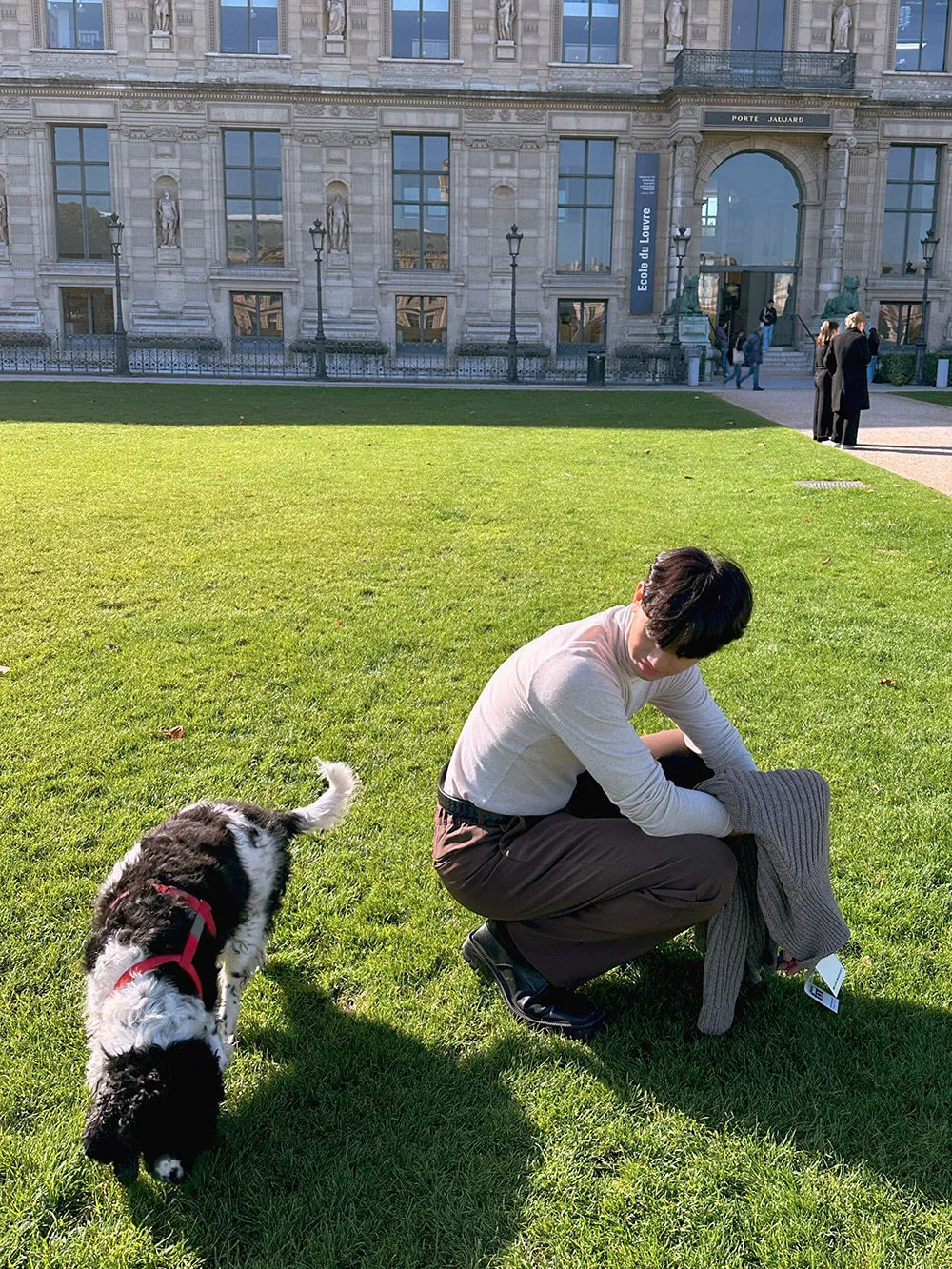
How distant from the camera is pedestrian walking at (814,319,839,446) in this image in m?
17.3

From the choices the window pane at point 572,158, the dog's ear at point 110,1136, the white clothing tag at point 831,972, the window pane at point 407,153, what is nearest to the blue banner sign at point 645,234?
the window pane at point 572,158

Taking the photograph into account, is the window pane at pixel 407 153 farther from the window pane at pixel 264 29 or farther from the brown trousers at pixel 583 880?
the brown trousers at pixel 583 880

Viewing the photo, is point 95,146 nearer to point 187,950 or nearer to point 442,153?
point 442,153

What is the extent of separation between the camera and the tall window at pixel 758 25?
130 feet

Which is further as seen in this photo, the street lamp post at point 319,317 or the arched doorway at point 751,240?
the arched doorway at point 751,240

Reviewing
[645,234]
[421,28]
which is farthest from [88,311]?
[645,234]

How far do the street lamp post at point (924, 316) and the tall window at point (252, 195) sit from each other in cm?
2326

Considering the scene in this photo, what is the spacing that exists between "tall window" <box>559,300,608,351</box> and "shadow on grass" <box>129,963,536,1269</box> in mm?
39922

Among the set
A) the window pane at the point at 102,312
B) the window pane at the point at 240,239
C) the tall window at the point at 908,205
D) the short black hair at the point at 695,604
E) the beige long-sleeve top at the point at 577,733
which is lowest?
the beige long-sleeve top at the point at 577,733

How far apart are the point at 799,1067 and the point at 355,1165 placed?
4.59 ft

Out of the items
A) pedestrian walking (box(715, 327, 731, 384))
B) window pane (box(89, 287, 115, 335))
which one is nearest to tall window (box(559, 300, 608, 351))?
pedestrian walking (box(715, 327, 731, 384))

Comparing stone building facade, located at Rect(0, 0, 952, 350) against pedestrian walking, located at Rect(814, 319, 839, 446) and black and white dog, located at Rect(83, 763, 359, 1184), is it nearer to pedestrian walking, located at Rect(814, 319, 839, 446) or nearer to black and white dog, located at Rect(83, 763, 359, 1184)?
pedestrian walking, located at Rect(814, 319, 839, 446)

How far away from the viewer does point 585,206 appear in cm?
4038

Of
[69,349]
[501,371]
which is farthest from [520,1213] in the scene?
[69,349]
